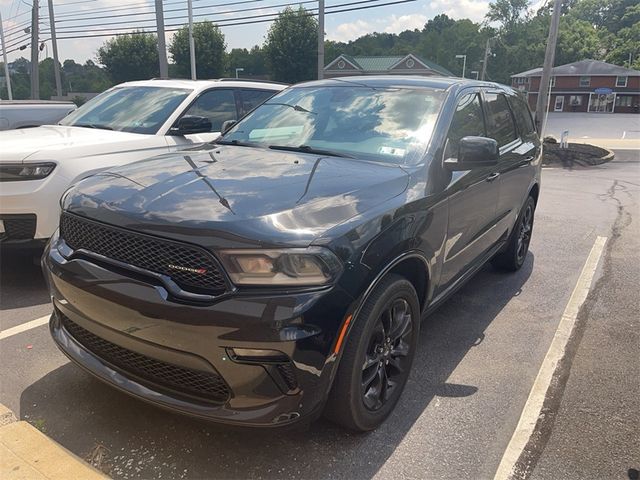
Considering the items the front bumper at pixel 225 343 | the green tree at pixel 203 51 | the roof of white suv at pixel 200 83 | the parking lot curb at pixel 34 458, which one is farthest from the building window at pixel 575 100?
the parking lot curb at pixel 34 458

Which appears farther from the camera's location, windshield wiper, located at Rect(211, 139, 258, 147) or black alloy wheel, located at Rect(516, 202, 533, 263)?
black alloy wheel, located at Rect(516, 202, 533, 263)

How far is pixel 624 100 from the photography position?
2657 inches

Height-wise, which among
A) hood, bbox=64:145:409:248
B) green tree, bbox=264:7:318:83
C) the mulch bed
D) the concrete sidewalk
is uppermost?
green tree, bbox=264:7:318:83

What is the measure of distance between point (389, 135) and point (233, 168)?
1.05m

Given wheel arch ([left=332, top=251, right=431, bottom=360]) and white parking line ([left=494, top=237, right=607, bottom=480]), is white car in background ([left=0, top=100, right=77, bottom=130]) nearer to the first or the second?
wheel arch ([left=332, top=251, right=431, bottom=360])

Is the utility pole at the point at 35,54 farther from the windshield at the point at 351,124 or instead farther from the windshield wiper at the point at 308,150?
the windshield wiper at the point at 308,150

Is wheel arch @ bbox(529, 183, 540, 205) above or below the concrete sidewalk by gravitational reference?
above

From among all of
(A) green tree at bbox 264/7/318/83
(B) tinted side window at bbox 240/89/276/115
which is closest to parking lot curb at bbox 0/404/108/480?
(B) tinted side window at bbox 240/89/276/115

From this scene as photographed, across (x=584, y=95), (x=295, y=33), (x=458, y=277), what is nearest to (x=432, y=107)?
(x=458, y=277)

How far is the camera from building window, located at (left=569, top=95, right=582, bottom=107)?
6881 centimetres

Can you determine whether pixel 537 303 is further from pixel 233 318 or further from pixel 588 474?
pixel 233 318

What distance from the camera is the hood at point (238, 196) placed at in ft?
7.36

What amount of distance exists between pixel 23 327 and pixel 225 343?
2.43 meters

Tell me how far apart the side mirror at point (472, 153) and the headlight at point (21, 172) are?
3.26m
